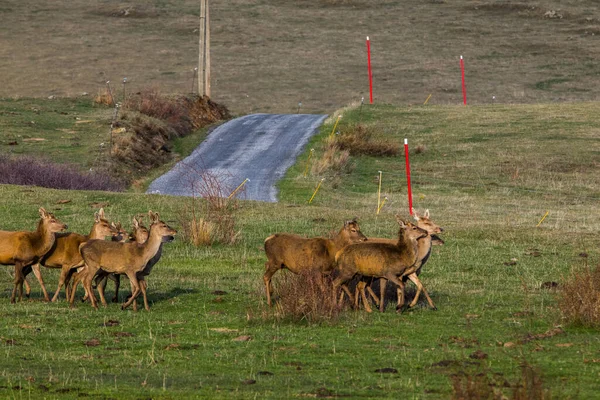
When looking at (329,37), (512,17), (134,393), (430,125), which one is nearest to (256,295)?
(134,393)

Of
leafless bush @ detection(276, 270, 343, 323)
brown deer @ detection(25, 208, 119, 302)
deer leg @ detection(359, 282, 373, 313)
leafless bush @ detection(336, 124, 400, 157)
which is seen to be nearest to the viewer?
leafless bush @ detection(276, 270, 343, 323)

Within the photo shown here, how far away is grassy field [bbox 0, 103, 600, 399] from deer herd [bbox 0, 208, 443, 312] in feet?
1.44

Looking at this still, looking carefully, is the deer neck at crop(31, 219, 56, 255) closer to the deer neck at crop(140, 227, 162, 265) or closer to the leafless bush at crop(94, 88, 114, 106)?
the deer neck at crop(140, 227, 162, 265)

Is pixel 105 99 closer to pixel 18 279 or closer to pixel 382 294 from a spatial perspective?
pixel 18 279

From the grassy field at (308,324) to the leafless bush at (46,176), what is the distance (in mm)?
4518

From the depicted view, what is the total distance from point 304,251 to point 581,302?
420cm

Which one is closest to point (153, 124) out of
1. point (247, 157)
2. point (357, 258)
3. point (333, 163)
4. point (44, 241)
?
point (247, 157)

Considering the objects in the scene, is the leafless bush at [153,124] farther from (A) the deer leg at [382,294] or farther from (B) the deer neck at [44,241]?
(A) the deer leg at [382,294]

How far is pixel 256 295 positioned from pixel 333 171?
876 inches

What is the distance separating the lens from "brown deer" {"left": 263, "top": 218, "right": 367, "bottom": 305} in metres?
16.6

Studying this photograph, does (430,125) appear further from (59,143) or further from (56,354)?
(56,354)

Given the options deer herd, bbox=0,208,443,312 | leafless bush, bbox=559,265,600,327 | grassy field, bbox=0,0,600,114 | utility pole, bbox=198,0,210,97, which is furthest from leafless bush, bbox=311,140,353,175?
leafless bush, bbox=559,265,600,327

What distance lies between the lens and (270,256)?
55.3ft

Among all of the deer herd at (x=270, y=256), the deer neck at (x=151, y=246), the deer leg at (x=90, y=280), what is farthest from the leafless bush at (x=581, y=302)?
the deer leg at (x=90, y=280)
